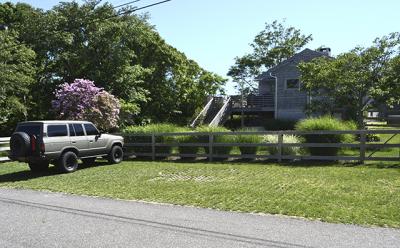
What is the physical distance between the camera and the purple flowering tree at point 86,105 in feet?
71.1

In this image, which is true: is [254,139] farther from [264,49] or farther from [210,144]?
[264,49]

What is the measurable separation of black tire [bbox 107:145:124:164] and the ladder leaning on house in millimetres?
17568

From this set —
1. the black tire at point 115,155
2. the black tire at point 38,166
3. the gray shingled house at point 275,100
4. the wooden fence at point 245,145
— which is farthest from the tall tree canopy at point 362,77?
the black tire at point 38,166

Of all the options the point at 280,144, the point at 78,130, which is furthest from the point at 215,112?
the point at 78,130

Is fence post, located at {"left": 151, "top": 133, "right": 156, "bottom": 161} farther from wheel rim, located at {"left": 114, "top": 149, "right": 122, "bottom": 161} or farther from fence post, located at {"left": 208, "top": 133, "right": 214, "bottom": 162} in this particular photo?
fence post, located at {"left": 208, "top": 133, "right": 214, "bottom": 162}

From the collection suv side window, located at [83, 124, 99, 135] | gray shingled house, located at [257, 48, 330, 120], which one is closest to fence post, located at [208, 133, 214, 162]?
suv side window, located at [83, 124, 99, 135]

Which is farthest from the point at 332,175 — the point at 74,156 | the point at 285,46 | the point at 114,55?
the point at 285,46

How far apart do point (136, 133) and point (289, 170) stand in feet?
26.4

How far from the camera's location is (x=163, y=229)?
22.8 feet

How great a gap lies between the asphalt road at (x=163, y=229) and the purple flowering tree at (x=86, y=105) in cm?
1293

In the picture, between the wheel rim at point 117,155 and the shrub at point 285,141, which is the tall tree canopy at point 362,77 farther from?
the wheel rim at point 117,155

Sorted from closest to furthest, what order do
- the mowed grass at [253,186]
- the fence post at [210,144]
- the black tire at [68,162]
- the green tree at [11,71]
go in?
the mowed grass at [253,186]
the black tire at [68,162]
the fence post at [210,144]
the green tree at [11,71]

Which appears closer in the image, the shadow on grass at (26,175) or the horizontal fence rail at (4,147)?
the shadow on grass at (26,175)

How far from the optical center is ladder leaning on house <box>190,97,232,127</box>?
35.7m
